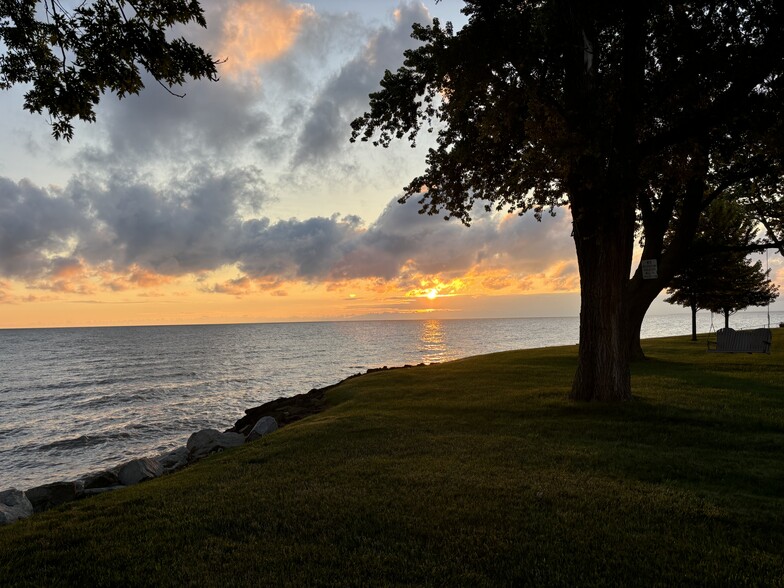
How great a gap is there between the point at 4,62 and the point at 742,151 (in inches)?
917

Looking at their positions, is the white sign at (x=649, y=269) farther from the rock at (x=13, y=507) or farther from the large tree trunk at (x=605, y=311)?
the rock at (x=13, y=507)

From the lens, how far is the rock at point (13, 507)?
9289 millimetres

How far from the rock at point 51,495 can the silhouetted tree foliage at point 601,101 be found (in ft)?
45.9

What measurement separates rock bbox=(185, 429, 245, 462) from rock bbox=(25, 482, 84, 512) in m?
4.40

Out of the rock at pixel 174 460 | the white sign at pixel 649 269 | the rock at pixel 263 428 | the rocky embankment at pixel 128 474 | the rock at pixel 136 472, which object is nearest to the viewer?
the rocky embankment at pixel 128 474

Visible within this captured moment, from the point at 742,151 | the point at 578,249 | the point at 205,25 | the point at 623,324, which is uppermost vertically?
the point at 742,151

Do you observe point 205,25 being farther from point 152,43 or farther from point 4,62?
point 4,62

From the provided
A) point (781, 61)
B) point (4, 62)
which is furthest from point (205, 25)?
point (781, 61)

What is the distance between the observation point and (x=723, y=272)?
127 ft

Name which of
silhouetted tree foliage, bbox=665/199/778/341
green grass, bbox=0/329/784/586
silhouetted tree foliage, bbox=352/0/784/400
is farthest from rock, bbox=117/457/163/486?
silhouetted tree foliage, bbox=665/199/778/341

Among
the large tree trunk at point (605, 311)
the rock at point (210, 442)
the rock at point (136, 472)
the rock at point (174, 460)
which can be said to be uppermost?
the large tree trunk at point (605, 311)

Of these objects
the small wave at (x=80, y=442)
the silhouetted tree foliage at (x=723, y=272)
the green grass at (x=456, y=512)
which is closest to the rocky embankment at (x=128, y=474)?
the green grass at (x=456, y=512)

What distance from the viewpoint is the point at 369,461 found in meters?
9.57

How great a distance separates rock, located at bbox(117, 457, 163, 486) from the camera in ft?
41.0
